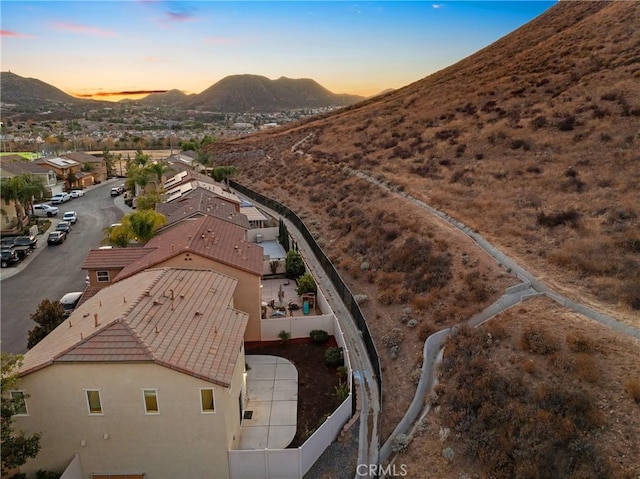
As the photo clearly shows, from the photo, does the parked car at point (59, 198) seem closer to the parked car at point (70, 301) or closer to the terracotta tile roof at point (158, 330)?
the parked car at point (70, 301)

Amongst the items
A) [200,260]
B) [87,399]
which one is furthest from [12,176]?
[87,399]

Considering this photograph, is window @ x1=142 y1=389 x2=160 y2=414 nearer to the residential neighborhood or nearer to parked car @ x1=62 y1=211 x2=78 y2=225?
the residential neighborhood

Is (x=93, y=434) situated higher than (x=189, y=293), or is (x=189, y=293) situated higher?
A: (x=189, y=293)

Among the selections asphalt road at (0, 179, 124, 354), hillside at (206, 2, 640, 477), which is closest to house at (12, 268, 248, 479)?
hillside at (206, 2, 640, 477)

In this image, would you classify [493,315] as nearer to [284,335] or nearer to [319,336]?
[319,336]

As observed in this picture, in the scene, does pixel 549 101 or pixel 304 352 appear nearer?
pixel 304 352

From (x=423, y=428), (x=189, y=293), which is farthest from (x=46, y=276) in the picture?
(x=423, y=428)

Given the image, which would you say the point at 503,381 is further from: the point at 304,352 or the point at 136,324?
the point at 136,324
